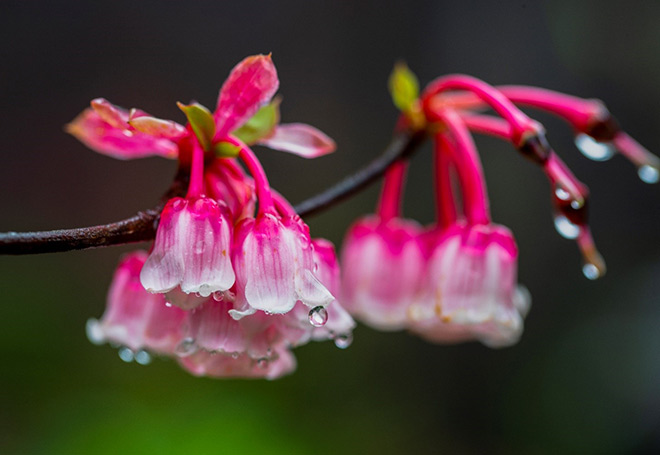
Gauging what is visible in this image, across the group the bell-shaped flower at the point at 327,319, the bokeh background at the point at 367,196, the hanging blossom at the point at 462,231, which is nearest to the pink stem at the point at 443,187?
the hanging blossom at the point at 462,231

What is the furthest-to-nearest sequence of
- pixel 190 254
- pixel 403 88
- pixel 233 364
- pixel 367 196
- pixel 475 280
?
pixel 367 196 → pixel 403 88 → pixel 475 280 → pixel 233 364 → pixel 190 254

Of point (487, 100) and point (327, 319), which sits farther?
point (487, 100)

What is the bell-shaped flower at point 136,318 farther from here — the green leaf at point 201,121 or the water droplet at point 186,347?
the green leaf at point 201,121

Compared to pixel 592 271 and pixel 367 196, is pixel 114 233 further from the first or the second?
pixel 367 196

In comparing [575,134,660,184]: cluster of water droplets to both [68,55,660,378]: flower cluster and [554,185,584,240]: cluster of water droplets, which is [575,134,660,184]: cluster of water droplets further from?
[554,185,584,240]: cluster of water droplets

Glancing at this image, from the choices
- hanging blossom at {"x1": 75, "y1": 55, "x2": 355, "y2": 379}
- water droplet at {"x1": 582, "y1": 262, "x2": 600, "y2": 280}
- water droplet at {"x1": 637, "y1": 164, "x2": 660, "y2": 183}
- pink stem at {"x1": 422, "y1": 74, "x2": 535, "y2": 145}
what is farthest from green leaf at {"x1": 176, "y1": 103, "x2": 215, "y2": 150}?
water droplet at {"x1": 637, "y1": 164, "x2": 660, "y2": 183}

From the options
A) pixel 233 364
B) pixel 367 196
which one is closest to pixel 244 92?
pixel 233 364
